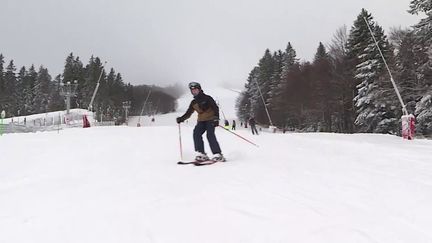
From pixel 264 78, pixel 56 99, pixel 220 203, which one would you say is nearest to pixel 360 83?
pixel 220 203

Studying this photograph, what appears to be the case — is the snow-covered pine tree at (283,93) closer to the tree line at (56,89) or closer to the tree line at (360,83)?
the tree line at (360,83)

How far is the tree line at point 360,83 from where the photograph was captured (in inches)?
1115

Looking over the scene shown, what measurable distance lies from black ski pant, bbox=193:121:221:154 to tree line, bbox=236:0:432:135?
2105cm

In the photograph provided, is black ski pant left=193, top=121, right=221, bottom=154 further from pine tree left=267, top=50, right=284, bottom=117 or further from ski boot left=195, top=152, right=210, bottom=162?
pine tree left=267, top=50, right=284, bottom=117

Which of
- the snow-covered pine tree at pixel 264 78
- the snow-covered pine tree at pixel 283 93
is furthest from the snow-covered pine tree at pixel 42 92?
the snow-covered pine tree at pixel 283 93

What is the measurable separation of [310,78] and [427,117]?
34178 millimetres

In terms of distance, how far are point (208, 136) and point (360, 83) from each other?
127 feet

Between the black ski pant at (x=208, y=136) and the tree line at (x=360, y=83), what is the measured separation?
21.1m

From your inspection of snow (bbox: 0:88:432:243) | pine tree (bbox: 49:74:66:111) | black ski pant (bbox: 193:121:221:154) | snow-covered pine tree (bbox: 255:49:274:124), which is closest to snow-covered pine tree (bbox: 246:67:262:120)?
snow-covered pine tree (bbox: 255:49:274:124)

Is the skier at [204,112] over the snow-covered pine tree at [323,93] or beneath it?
beneath

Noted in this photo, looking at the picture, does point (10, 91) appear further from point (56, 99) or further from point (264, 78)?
point (264, 78)

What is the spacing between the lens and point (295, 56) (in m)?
83.1

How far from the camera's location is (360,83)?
43219 millimetres

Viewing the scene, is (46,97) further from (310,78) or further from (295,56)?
(310,78)
